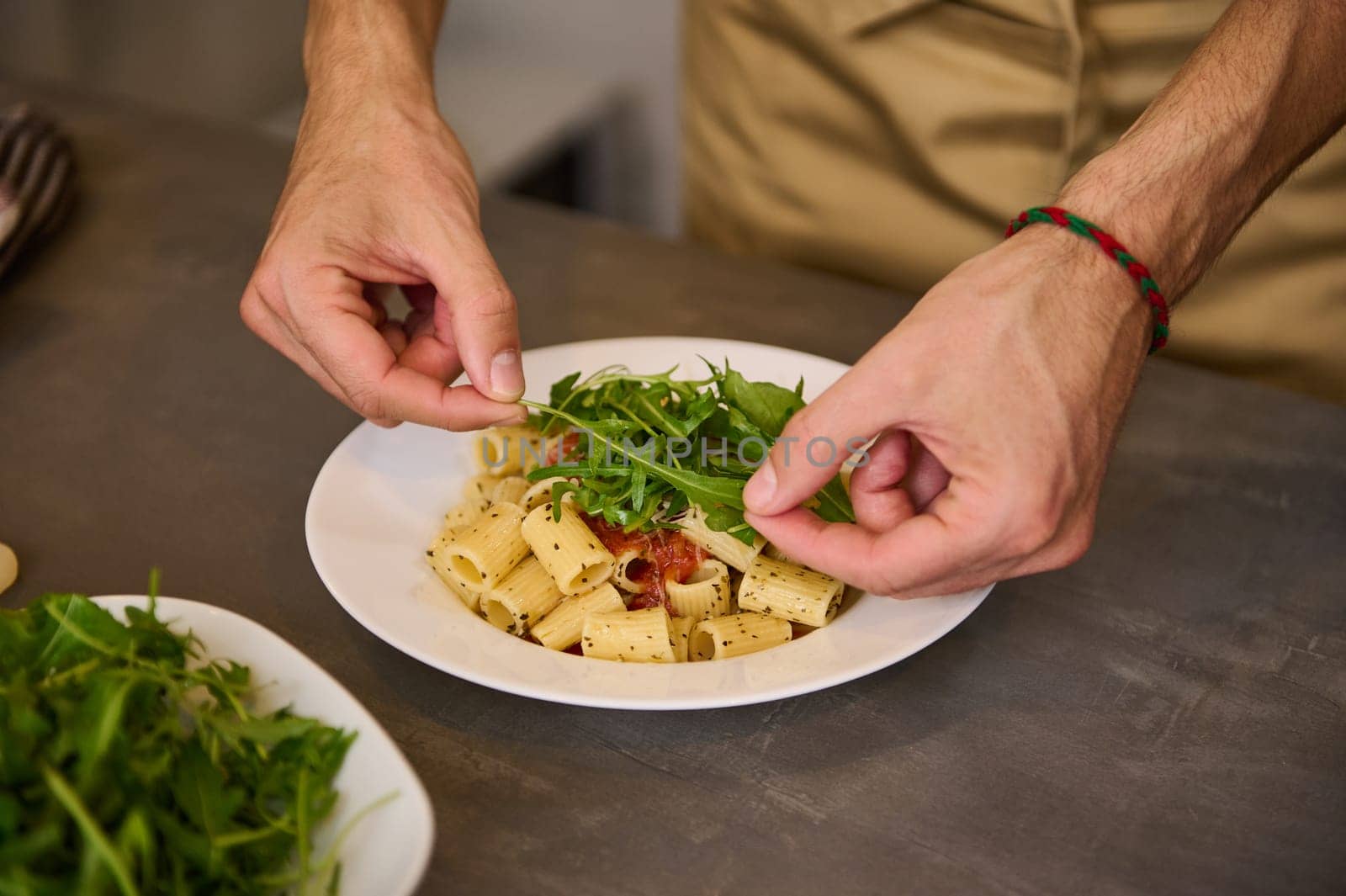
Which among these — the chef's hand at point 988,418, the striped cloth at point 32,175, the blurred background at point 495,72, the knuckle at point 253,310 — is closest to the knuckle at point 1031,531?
the chef's hand at point 988,418

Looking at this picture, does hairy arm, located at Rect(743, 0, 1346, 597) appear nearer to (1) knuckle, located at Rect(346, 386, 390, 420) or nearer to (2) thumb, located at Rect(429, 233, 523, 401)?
(2) thumb, located at Rect(429, 233, 523, 401)

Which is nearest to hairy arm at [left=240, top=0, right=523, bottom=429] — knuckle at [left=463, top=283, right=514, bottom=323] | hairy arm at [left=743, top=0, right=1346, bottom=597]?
knuckle at [left=463, top=283, right=514, bottom=323]

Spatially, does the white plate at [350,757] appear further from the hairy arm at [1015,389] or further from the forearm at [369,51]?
the forearm at [369,51]

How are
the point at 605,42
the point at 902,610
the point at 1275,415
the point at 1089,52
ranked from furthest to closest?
the point at 605,42 < the point at 1089,52 < the point at 1275,415 < the point at 902,610

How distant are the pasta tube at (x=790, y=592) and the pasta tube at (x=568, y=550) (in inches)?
5.5

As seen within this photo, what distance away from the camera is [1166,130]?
44.2 inches

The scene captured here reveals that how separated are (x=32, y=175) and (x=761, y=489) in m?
1.31

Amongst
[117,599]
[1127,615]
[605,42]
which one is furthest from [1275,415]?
[605,42]

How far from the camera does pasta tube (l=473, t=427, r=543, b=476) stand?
128cm

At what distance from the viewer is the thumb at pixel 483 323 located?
3.69 ft

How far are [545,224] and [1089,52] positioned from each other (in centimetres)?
83

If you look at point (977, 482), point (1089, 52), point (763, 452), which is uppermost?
point (1089, 52)

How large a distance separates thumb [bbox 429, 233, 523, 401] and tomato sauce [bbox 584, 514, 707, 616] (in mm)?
165

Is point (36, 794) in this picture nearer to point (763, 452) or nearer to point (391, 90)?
point (763, 452)
